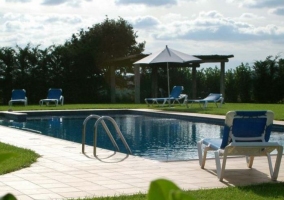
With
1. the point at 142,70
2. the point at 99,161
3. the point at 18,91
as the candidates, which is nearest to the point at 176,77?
the point at 142,70

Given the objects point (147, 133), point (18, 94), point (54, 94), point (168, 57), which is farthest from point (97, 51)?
point (147, 133)

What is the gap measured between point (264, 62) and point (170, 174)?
22.0 meters

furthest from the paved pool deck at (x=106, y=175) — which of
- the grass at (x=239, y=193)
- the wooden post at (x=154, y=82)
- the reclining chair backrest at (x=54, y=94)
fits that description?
the wooden post at (x=154, y=82)

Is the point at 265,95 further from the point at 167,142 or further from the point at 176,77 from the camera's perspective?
the point at 167,142

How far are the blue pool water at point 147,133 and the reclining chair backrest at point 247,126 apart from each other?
126 inches

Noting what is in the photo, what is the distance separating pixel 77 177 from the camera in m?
6.72

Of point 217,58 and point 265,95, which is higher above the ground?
point 217,58

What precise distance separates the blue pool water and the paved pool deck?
179cm

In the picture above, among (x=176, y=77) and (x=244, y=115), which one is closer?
(x=244, y=115)

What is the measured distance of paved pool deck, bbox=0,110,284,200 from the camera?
19.3ft

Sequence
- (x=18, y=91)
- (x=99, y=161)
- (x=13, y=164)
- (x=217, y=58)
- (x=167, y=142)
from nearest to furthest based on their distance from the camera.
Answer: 1. (x=13, y=164)
2. (x=99, y=161)
3. (x=167, y=142)
4. (x=18, y=91)
5. (x=217, y=58)

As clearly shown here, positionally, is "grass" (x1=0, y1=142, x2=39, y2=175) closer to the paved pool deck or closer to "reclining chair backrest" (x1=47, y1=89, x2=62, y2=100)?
the paved pool deck

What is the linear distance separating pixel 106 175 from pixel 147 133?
7.59 metres

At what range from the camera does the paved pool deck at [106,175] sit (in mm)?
5895
